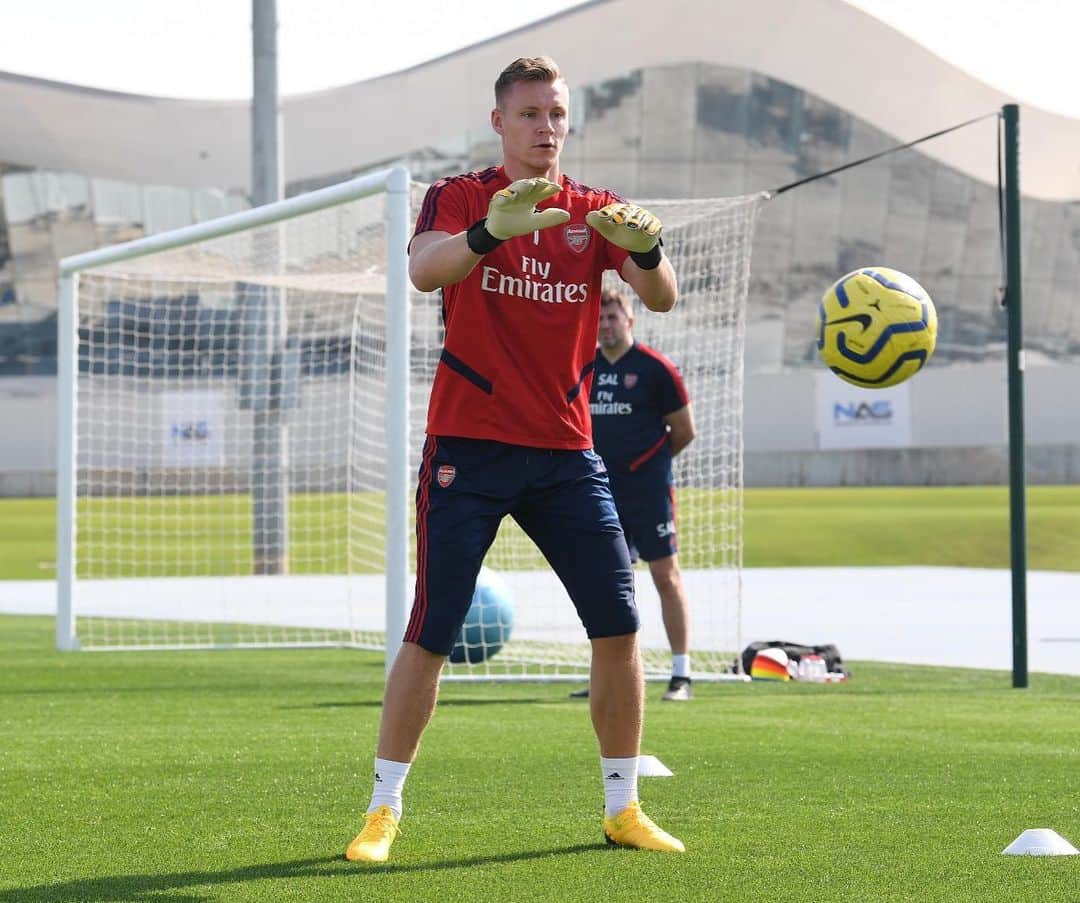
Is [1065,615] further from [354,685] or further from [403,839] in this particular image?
[403,839]

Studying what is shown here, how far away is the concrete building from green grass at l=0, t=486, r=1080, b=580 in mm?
21565

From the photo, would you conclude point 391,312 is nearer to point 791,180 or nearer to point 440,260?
point 440,260

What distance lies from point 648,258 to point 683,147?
48222 mm

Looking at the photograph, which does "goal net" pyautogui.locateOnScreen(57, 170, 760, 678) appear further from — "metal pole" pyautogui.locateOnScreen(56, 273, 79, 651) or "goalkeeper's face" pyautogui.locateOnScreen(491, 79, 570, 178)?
"goalkeeper's face" pyautogui.locateOnScreen(491, 79, 570, 178)

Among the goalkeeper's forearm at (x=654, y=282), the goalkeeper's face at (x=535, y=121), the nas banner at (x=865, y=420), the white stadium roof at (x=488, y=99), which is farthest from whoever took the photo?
the white stadium roof at (x=488, y=99)

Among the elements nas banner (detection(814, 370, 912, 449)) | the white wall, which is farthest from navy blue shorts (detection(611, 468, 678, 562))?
the white wall

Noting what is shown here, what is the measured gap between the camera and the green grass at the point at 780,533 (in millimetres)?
21125

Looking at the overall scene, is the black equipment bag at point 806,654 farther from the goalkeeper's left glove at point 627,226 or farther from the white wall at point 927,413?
the white wall at point 927,413

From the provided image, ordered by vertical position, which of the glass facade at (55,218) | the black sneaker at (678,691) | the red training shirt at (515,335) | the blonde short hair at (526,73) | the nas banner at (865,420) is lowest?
the black sneaker at (678,691)

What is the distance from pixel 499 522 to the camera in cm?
425

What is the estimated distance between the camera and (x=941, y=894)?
12.3 ft

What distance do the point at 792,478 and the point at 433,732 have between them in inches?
1133

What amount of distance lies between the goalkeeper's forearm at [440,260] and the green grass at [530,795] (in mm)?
1439

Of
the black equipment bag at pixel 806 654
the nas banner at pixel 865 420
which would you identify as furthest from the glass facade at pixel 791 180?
the black equipment bag at pixel 806 654
